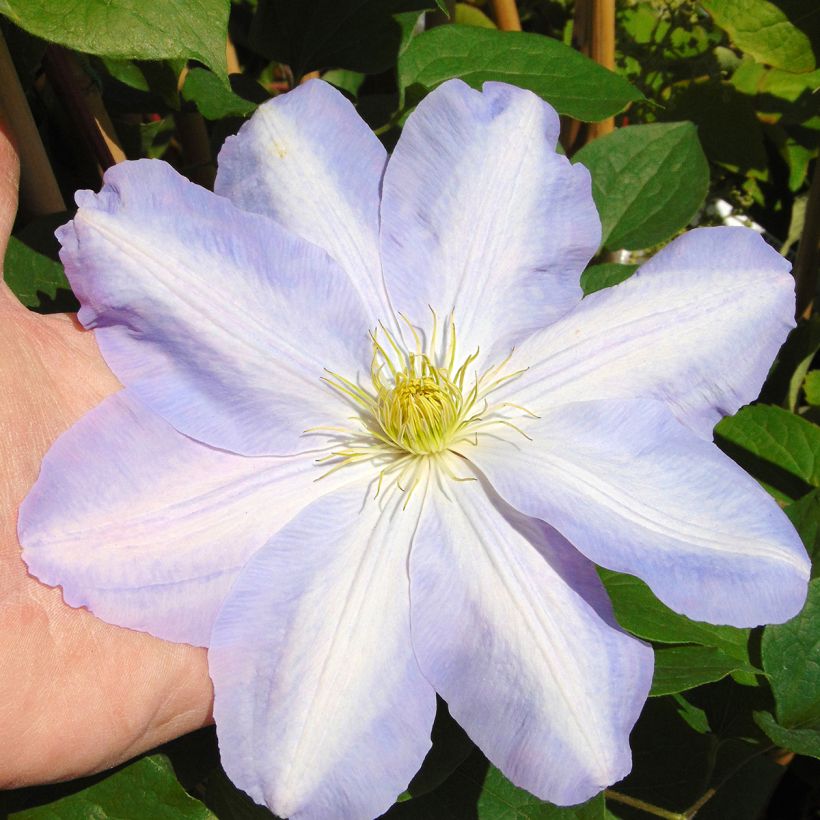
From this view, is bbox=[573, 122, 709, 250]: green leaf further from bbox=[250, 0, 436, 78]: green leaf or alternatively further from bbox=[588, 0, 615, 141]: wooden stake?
bbox=[250, 0, 436, 78]: green leaf

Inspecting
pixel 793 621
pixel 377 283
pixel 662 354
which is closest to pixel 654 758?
pixel 793 621

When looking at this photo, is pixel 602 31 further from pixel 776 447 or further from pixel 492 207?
pixel 776 447

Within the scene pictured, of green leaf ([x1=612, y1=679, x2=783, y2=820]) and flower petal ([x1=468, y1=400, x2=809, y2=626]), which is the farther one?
green leaf ([x1=612, y1=679, x2=783, y2=820])

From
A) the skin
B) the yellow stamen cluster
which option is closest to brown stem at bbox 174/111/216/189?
the skin

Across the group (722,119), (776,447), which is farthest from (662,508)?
(722,119)

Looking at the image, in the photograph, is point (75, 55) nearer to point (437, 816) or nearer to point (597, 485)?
point (597, 485)

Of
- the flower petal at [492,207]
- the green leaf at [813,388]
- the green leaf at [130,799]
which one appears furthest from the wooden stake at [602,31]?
the green leaf at [130,799]

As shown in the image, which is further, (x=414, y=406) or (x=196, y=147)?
(x=196, y=147)
